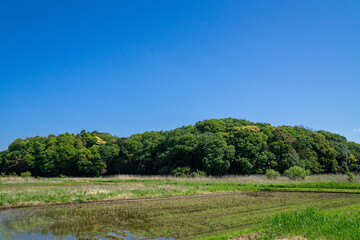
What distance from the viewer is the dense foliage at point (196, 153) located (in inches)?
1711

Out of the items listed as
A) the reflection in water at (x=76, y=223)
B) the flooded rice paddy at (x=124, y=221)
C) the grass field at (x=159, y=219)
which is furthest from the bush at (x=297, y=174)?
the reflection in water at (x=76, y=223)

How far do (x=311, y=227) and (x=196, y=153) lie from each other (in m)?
36.4

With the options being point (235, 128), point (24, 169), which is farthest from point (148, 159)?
point (24, 169)

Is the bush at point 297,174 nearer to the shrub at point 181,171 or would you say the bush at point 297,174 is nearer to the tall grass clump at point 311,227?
the shrub at point 181,171

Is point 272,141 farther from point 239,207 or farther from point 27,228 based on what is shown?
point 27,228

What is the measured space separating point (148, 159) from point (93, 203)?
32789 mm

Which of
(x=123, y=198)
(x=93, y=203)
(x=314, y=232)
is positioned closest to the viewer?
(x=314, y=232)

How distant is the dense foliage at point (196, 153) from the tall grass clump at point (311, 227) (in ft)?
102

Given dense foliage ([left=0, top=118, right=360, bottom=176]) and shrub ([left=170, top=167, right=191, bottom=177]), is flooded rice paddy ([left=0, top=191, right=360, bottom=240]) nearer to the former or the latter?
shrub ([left=170, top=167, right=191, bottom=177])

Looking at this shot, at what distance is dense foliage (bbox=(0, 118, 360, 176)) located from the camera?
4347 cm

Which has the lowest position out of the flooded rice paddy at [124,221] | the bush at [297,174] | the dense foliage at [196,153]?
the flooded rice paddy at [124,221]

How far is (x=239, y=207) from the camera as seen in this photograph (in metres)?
15.4

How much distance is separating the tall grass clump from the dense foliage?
31159 millimetres

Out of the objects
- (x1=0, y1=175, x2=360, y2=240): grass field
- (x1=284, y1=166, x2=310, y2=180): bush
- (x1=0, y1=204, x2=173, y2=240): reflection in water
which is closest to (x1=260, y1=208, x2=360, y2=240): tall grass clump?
(x1=0, y1=175, x2=360, y2=240): grass field
